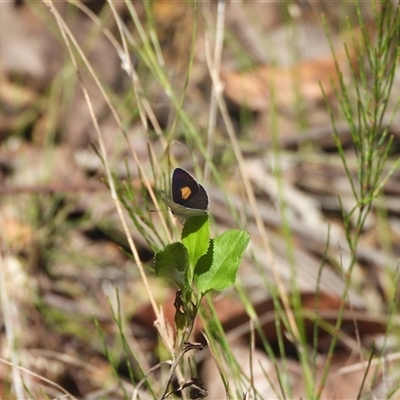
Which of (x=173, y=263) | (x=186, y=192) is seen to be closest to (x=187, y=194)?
(x=186, y=192)

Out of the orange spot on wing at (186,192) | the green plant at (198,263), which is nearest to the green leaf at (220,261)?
the green plant at (198,263)

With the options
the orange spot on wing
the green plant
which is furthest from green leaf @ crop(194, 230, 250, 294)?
the orange spot on wing

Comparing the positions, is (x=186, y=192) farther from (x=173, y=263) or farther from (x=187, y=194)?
(x=173, y=263)

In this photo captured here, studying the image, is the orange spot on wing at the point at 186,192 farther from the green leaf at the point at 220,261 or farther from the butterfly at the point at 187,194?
the green leaf at the point at 220,261

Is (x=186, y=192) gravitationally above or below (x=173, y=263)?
above

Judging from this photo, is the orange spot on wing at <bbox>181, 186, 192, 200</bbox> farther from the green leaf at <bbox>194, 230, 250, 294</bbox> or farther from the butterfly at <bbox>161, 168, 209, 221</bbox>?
the green leaf at <bbox>194, 230, 250, 294</bbox>
